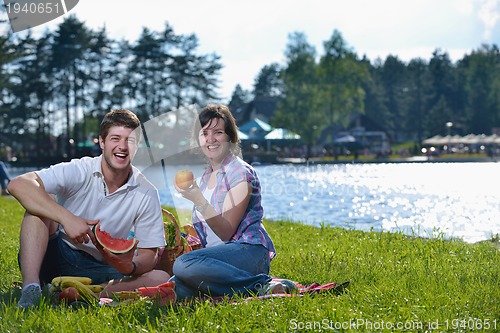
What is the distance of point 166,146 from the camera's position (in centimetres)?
480

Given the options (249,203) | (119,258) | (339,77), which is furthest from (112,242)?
(339,77)

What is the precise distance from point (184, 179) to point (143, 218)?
547 millimetres

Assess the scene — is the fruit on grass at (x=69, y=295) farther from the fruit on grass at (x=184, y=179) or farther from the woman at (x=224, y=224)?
the fruit on grass at (x=184, y=179)

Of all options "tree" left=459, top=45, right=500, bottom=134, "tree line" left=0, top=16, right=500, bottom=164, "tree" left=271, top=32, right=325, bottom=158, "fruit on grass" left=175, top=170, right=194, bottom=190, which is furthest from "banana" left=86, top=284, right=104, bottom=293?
"tree" left=459, top=45, right=500, bottom=134

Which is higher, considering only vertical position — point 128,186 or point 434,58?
point 434,58

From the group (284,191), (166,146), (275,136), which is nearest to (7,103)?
(275,136)

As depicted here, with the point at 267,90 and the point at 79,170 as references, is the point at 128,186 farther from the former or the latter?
the point at 267,90

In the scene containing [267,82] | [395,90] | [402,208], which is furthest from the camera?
[267,82]

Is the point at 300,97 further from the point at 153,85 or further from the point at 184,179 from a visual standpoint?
the point at 184,179

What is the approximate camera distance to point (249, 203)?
470 centimetres

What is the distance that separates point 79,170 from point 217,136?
915mm

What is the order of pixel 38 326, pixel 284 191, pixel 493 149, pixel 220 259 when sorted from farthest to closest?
pixel 493 149 < pixel 284 191 < pixel 220 259 < pixel 38 326

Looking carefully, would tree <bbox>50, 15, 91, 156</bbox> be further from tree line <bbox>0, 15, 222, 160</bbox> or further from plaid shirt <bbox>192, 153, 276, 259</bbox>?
plaid shirt <bbox>192, 153, 276, 259</bbox>

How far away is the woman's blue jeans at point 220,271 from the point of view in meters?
4.55
